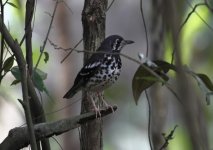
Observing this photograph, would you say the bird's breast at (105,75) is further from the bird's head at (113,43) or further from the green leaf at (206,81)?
the green leaf at (206,81)

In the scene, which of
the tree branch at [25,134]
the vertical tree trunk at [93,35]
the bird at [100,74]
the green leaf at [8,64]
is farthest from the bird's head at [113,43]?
the tree branch at [25,134]

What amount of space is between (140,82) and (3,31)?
0.64 meters

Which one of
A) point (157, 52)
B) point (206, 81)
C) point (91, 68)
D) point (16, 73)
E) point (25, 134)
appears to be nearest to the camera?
point (157, 52)

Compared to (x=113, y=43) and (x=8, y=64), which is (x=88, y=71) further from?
(x=8, y=64)

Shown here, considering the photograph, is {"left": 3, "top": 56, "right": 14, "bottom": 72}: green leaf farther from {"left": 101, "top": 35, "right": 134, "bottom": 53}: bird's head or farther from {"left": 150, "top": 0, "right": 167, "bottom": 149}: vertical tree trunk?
{"left": 150, "top": 0, "right": 167, "bottom": 149}: vertical tree trunk

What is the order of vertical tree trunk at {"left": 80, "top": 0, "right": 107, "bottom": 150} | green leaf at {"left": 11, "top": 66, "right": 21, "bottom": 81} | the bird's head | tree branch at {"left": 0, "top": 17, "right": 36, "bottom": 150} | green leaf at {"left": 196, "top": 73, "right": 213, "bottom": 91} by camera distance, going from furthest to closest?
the bird's head, vertical tree trunk at {"left": 80, "top": 0, "right": 107, "bottom": 150}, green leaf at {"left": 11, "top": 66, "right": 21, "bottom": 81}, tree branch at {"left": 0, "top": 17, "right": 36, "bottom": 150}, green leaf at {"left": 196, "top": 73, "right": 213, "bottom": 91}

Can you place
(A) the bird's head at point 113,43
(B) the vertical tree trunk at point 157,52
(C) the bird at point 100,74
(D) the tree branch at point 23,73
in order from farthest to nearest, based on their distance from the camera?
(C) the bird at point 100,74 < (A) the bird's head at point 113,43 < (D) the tree branch at point 23,73 < (B) the vertical tree trunk at point 157,52

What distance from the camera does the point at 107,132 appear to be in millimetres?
6039

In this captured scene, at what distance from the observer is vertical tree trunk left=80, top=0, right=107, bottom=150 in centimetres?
288

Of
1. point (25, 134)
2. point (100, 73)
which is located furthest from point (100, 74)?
point (25, 134)

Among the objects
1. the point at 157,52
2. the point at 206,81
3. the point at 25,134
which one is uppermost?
the point at 157,52

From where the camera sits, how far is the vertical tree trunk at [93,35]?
9.45 ft

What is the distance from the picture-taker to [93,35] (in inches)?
116

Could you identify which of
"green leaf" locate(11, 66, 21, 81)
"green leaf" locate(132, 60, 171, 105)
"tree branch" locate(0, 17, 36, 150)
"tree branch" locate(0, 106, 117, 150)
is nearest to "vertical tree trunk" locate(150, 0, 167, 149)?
"green leaf" locate(132, 60, 171, 105)
